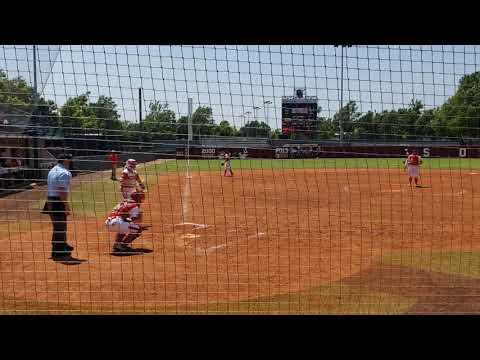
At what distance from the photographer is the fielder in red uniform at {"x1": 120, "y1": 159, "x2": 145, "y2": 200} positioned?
10445mm

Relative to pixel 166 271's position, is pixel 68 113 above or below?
above

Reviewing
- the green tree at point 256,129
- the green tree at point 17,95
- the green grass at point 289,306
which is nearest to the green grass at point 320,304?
the green grass at point 289,306

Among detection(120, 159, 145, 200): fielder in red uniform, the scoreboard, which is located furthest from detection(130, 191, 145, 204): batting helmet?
the scoreboard

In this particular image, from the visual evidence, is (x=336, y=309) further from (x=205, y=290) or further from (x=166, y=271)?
(x=166, y=271)

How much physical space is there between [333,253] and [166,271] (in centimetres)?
288

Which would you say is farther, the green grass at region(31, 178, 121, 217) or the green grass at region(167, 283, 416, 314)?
the green grass at region(31, 178, 121, 217)

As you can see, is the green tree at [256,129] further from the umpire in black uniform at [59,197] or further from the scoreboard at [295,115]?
the umpire in black uniform at [59,197]

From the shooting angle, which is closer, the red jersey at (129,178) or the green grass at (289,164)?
the red jersey at (129,178)

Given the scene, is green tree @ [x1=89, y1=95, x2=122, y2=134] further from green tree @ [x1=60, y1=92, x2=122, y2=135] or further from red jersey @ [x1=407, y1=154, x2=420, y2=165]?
red jersey @ [x1=407, y1=154, x2=420, y2=165]

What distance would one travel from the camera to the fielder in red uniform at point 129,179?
1045cm

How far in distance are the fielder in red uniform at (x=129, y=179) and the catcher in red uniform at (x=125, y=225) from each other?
1314 millimetres

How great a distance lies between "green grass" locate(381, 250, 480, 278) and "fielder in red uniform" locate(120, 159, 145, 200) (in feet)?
18.1
